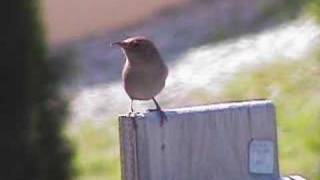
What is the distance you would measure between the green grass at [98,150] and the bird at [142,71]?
4.16 metres

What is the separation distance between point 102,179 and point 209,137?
5.34 m

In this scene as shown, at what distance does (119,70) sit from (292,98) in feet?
9.18

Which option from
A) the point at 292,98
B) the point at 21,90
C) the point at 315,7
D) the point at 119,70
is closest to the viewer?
the point at 315,7

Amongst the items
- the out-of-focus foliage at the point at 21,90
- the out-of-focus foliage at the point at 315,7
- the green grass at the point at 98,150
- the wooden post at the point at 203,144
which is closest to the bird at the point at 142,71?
the wooden post at the point at 203,144

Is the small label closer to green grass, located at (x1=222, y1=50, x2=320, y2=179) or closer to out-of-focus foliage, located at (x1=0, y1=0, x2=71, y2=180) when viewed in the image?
green grass, located at (x1=222, y1=50, x2=320, y2=179)

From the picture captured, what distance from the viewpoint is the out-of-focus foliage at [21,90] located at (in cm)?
512

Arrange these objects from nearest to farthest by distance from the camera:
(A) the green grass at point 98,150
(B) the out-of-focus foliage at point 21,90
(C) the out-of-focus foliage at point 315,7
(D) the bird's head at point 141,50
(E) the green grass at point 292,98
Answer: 1. (D) the bird's head at point 141,50
2. (C) the out-of-focus foliage at point 315,7
3. (B) the out-of-focus foliage at point 21,90
4. (E) the green grass at point 292,98
5. (A) the green grass at point 98,150

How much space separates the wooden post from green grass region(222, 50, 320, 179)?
100 inches

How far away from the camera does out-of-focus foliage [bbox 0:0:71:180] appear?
512cm

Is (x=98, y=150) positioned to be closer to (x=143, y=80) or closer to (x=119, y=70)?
(x=119, y=70)

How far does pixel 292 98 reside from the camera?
8.31m

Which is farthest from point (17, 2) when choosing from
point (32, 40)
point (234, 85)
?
point (234, 85)

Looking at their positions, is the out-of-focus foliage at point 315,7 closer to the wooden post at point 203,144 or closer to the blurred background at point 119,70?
the blurred background at point 119,70

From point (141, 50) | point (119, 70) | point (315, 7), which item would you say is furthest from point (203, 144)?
point (119, 70)
